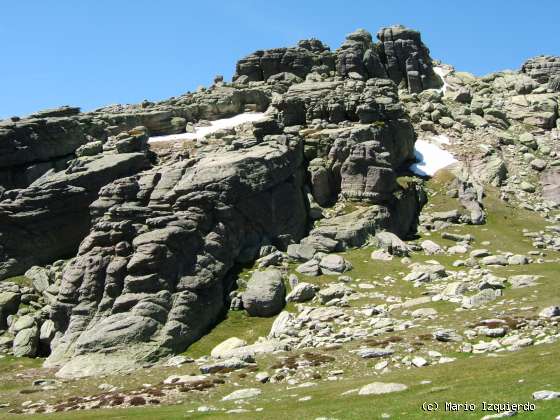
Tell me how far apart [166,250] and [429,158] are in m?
63.6

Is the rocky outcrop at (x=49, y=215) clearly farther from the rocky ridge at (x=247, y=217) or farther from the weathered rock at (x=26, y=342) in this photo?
the weathered rock at (x=26, y=342)

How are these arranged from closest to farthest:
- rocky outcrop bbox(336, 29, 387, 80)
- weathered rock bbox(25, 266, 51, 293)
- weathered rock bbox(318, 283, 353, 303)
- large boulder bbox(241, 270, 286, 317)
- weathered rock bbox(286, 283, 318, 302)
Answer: weathered rock bbox(318, 283, 353, 303)
large boulder bbox(241, 270, 286, 317)
weathered rock bbox(286, 283, 318, 302)
weathered rock bbox(25, 266, 51, 293)
rocky outcrop bbox(336, 29, 387, 80)

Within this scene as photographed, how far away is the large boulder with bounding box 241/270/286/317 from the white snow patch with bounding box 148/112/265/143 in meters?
48.6

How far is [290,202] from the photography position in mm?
79750

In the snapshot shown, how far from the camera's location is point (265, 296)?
2409 inches

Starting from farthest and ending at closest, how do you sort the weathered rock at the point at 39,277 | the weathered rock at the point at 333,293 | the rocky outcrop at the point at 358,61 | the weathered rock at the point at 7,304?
the rocky outcrop at the point at 358,61 < the weathered rock at the point at 39,277 < the weathered rock at the point at 7,304 < the weathered rock at the point at 333,293

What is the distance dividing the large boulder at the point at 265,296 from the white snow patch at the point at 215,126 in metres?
48.6

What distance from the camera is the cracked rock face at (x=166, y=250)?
5597 cm

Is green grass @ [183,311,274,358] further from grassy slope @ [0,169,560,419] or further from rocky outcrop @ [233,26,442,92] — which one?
rocky outcrop @ [233,26,442,92]

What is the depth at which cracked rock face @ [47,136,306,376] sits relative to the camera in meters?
56.0

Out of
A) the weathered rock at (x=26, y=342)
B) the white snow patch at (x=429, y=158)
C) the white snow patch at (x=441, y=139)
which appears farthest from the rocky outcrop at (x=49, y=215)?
the white snow patch at (x=441, y=139)

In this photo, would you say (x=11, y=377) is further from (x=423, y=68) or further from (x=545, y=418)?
(x=423, y=68)

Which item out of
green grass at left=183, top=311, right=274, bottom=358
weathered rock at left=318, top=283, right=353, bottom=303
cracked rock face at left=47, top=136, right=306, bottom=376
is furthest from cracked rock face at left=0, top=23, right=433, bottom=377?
weathered rock at left=318, top=283, right=353, bottom=303

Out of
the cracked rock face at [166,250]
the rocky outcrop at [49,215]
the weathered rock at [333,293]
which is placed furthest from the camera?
the rocky outcrop at [49,215]
